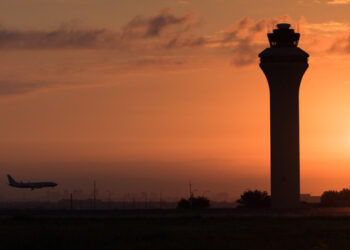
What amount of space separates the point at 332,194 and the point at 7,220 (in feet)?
169

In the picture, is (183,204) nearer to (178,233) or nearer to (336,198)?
(336,198)

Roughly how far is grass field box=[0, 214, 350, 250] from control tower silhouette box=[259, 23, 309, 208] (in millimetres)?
25641

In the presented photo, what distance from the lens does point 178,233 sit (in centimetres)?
6206

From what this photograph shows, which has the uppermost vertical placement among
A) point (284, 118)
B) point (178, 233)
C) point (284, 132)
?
point (284, 118)

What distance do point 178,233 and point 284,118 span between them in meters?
44.5

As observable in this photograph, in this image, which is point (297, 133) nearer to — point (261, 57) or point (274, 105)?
point (274, 105)

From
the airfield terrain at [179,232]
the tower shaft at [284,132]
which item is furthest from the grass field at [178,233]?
the tower shaft at [284,132]

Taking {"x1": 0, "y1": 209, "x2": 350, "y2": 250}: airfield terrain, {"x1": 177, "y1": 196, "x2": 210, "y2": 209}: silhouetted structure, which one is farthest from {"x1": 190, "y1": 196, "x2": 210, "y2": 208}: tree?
{"x1": 0, "y1": 209, "x2": 350, "y2": 250}: airfield terrain

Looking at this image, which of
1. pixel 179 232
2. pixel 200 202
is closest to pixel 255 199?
pixel 200 202

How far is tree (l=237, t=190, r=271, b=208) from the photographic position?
11131 centimetres

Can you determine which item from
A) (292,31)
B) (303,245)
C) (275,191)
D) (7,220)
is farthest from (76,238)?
(292,31)

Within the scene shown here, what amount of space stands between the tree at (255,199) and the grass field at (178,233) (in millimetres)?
33209

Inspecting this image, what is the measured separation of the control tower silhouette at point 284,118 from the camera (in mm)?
102875

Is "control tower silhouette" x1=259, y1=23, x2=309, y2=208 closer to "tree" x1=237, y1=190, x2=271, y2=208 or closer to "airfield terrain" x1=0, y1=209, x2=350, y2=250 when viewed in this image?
Result: "tree" x1=237, y1=190, x2=271, y2=208
